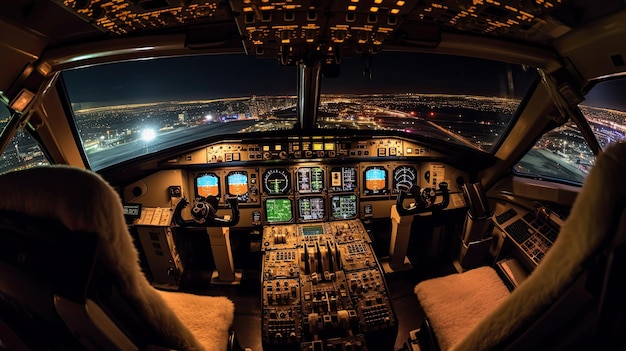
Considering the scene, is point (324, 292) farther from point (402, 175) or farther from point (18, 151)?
point (18, 151)

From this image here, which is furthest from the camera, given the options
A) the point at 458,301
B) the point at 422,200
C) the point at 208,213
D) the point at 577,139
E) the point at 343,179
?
the point at 343,179

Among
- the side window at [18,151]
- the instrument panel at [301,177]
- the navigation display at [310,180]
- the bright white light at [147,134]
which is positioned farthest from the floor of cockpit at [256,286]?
the side window at [18,151]

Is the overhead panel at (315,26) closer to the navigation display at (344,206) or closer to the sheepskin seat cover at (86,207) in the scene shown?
the sheepskin seat cover at (86,207)

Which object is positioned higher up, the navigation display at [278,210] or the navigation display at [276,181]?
the navigation display at [276,181]

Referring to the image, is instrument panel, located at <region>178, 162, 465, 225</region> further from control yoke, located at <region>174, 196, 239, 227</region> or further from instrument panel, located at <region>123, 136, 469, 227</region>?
control yoke, located at <region>174, 196, 239, 227</region>

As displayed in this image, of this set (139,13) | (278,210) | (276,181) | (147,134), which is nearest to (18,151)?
(147,134)

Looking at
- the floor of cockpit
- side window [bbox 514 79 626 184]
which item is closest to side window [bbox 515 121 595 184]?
side window [bbox 514 79 626 184]
